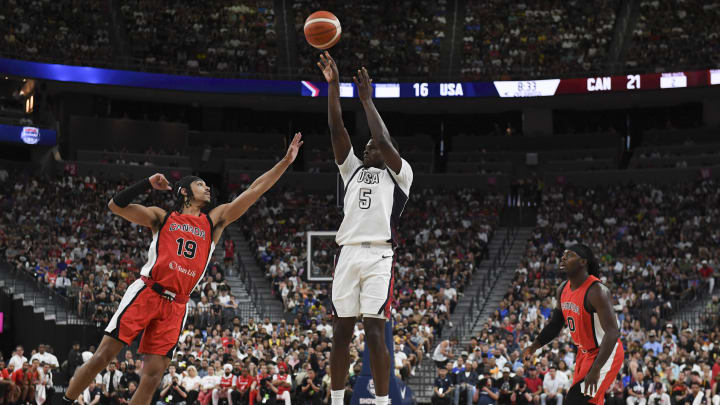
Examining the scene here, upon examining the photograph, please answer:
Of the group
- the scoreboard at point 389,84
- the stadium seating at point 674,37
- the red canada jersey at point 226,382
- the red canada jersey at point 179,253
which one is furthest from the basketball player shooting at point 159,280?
the stadium seating at point 674,37

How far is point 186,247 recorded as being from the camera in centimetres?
779

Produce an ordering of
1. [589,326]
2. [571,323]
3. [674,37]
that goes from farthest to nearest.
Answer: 1. [674,37]
2. [571,323]
3. [589,326]

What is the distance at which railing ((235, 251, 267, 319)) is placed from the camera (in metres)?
26.5

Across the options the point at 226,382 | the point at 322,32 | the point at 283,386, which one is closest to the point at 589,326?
the point at 322,32

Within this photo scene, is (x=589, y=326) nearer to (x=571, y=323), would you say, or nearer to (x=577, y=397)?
(x=571, y=323)

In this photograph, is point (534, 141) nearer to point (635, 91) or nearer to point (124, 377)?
point (635, 91)

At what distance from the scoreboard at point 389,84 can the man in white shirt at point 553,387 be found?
56.9 ft

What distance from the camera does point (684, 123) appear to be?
36.7 metres

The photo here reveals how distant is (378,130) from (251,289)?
21.3 meters

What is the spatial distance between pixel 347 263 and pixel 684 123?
107 feet

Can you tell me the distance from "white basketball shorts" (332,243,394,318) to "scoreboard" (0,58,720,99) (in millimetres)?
25999

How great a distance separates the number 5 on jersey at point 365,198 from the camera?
24.9 ft

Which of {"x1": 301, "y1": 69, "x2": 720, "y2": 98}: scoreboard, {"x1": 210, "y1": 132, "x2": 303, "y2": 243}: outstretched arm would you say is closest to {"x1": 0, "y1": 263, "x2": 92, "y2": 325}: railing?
{"x1": 301, "y1": 69, "x2": 720, "y2": 98}: scoreboard

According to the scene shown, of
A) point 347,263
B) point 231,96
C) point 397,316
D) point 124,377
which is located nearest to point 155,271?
point 347,263
